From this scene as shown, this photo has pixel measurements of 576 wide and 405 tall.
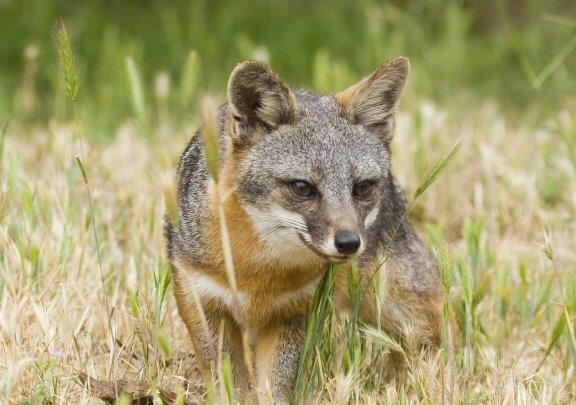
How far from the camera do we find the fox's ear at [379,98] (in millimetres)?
3996

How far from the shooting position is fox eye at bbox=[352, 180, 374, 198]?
3.79 meters

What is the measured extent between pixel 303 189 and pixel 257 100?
1.32 ft

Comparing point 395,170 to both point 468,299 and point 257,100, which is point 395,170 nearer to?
point 257,100

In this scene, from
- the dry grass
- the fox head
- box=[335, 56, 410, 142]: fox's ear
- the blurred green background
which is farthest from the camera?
the blurred green background

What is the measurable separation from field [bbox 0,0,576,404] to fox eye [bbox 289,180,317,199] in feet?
1.63

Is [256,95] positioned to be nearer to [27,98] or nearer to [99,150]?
[99,150]

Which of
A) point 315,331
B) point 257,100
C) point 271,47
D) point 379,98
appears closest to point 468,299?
point 315,331

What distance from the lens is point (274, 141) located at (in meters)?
3.86

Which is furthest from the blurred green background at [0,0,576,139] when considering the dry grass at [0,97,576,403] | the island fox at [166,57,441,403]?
the island fox at [166,57,441,403]

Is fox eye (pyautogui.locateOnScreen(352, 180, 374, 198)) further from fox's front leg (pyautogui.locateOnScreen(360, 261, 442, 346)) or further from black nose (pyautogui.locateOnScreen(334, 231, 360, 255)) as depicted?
fox's front leg (pyautogui.locateOnScreen(360, 261, 442, 346))

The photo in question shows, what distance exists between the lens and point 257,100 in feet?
12.7

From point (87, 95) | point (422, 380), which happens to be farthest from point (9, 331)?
point (87, 95)

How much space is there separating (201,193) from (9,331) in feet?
2.84

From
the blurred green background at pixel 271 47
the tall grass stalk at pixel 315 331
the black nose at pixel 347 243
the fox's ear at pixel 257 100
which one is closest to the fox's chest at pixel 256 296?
the tall grass stalk at pixel 315 331
